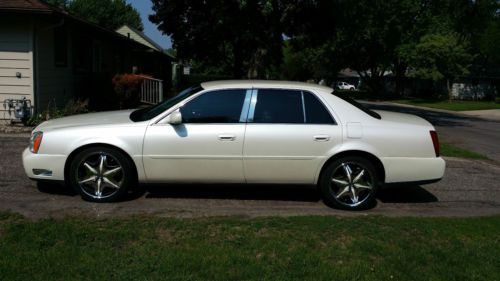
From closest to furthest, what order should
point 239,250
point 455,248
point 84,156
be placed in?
1. point 239,250
2. point 455,248
3. point 84,156

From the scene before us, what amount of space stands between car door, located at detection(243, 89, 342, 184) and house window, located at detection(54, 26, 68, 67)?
937 centimetres

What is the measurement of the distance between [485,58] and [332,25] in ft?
129

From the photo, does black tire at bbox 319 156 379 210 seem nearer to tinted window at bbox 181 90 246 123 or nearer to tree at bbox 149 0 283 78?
tinted window at bbox 181 90 246 123

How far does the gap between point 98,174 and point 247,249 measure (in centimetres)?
232

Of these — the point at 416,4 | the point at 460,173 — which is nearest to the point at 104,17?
the point at 416,4

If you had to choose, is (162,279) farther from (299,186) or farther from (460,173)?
(460,173)

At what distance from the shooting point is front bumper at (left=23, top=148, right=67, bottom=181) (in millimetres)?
6000

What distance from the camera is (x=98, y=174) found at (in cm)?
604

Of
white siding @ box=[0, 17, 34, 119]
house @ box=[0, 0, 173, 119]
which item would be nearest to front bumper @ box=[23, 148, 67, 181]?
house @ box=[0, 0, 173, 119]

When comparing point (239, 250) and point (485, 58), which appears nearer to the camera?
point (239, 250)

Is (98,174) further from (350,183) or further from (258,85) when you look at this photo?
(350,183)

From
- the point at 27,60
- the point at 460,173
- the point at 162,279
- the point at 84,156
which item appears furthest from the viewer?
the point at 27,60

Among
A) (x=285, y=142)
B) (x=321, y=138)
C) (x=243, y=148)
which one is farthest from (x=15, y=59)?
(x=321, y=138)

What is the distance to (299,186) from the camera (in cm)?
628
